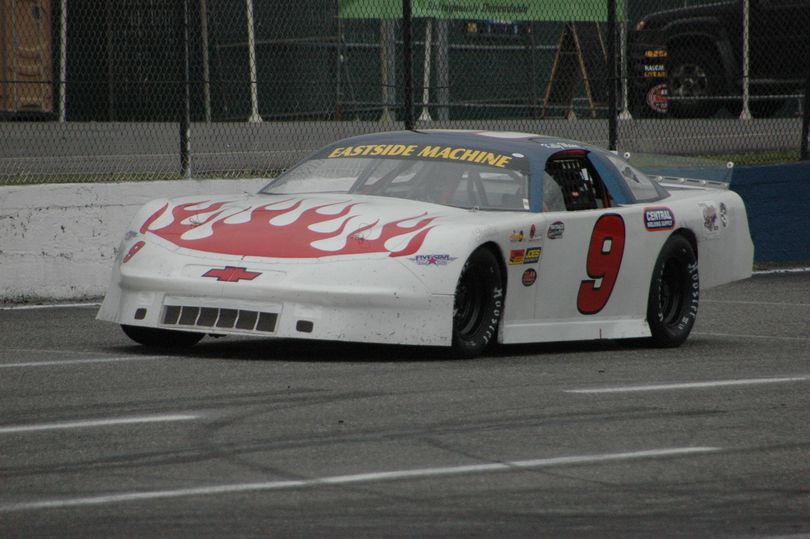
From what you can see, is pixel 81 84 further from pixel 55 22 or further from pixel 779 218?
pixel 779 218

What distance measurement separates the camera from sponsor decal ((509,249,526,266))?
8.67m

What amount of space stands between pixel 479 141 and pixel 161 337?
2112mm

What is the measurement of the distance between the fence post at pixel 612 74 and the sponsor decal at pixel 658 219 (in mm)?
4973

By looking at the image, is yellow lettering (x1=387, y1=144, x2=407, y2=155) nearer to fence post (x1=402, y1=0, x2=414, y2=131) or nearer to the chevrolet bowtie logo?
the chevrolet bowtie logo

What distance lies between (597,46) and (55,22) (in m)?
4.97

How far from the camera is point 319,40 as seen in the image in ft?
45.6

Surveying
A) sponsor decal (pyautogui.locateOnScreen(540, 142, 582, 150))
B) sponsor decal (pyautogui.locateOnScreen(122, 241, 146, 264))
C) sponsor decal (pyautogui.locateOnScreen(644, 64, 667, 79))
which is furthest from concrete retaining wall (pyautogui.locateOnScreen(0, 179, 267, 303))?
sponsor decal (pyautogui.locateOnScreen(644, 64, 667, 79))

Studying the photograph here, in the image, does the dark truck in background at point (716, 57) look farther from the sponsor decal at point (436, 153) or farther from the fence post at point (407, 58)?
the sponsor decal at point (436, 153)

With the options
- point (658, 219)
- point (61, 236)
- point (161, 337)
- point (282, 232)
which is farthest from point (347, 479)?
point (61, 236)

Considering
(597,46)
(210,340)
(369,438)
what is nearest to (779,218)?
(597,46)

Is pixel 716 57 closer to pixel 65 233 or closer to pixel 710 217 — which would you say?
pixel 710 217

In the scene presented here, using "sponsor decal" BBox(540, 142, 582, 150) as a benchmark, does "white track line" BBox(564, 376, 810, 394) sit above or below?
below

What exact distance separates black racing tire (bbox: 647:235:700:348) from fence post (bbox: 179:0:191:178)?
4140 mm

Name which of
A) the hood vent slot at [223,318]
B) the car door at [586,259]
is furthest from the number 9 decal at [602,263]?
the hood vent slot at [223,318]
